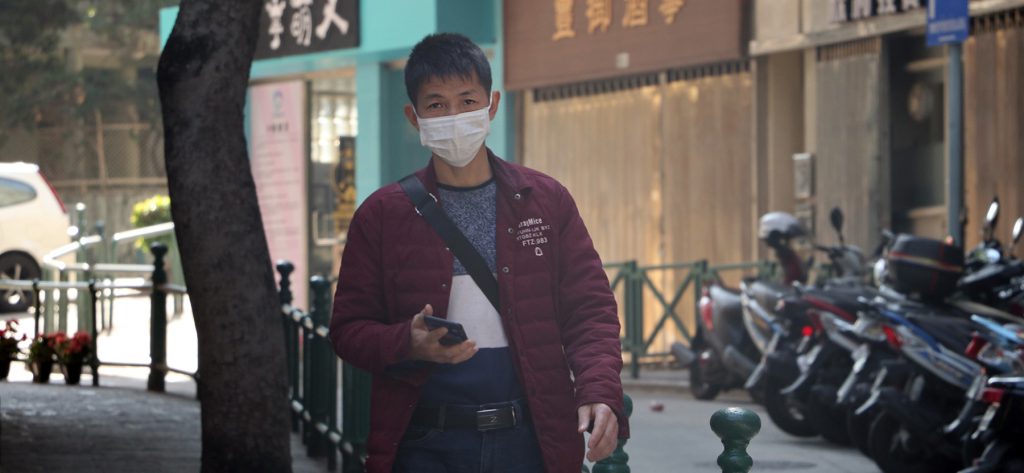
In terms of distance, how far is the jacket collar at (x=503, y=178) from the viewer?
4.01 m

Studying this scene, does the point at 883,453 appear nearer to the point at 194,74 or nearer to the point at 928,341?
the point at 928,341

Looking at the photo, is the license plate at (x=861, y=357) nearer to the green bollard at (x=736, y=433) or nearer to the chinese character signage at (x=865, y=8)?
the green bollard at (x=736, y=433)

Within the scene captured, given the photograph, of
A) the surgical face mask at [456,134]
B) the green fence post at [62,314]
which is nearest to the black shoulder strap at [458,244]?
the surgical face mask at [456,134]

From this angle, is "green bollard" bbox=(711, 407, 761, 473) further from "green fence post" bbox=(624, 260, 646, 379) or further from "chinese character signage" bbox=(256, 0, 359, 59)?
"chinese character signage" bbox=(256, 0, 359, 59)

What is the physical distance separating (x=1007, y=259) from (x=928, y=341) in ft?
4.16

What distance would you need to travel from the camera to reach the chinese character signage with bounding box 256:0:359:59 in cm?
2230

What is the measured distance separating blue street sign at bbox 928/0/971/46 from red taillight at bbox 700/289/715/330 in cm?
331

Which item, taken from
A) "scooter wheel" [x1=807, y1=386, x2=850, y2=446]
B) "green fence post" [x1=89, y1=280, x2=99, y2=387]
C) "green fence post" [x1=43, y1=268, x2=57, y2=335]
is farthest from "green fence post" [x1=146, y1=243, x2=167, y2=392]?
"scooter wheel" [x1=807, y1=386, x2=850, y2=446]

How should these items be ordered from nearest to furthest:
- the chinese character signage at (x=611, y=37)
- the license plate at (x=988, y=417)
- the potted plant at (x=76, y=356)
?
1. the license plate at (x=988, y=417)
2. the potted plant at (x=76, y=356)
3. the chinese character signage at (x=611, y=37)

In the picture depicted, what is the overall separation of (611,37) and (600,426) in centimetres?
1564

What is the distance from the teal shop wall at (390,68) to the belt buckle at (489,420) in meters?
16.9

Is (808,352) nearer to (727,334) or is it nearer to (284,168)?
(727,334)

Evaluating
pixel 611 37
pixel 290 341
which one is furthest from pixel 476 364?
pixel 611 37

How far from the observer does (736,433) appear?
4.16 meters
